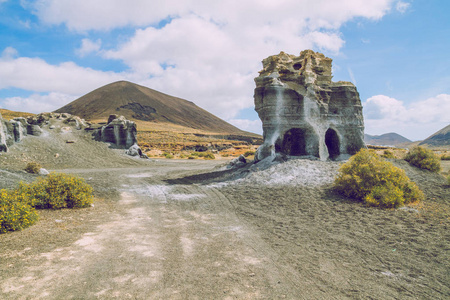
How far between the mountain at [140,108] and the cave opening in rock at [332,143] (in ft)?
384

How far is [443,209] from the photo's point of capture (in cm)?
860

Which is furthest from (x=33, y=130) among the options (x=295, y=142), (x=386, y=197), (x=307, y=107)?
(x=386, y=197)

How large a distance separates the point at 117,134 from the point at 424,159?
99.5 feet

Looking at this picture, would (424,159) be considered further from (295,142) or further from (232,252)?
(232,252)

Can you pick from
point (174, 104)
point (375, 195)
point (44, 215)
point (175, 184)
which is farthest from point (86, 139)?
point (174, 104)

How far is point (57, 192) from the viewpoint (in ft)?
29.0

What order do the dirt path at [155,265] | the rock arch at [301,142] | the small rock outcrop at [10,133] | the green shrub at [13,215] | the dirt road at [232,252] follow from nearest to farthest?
1. the dirt path at [155,265]
2. the dirt road at [232,252]
3. the green shrub at [13,215]
4. the rock arch at [301,142]
5. the small rock outcrop at [10,133]

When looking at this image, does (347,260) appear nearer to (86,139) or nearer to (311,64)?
(311,64)

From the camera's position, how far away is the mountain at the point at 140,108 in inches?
5187

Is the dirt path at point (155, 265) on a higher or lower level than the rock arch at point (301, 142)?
lower

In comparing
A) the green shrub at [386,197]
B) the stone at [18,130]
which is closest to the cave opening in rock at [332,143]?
the green shrub at [386,197]

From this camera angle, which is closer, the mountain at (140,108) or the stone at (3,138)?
the stone at (3,138)

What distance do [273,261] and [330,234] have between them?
2396 millimetres

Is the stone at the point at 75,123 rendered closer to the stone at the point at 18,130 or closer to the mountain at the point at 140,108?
the stone at the point at 18,130
